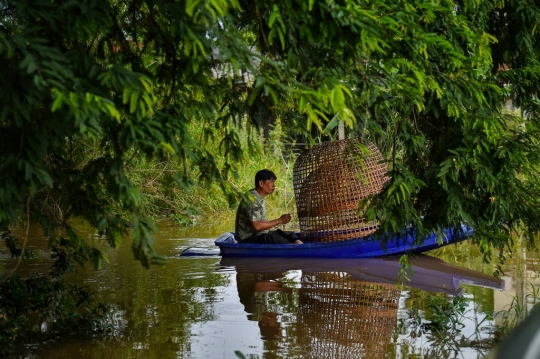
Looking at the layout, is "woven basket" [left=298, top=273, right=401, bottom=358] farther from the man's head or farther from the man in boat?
the man's head

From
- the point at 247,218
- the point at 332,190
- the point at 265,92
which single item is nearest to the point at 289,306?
the point at 332,190

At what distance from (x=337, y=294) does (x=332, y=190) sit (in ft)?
6.57

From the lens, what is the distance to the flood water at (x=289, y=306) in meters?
6.51

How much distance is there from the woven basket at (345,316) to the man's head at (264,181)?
164cm

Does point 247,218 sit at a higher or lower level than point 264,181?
lower

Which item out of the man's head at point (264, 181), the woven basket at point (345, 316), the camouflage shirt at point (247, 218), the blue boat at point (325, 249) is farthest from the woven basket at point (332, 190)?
the woven basket at point (345, 316)

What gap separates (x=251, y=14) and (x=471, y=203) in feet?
7.26

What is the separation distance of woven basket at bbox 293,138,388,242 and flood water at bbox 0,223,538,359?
0.43 m

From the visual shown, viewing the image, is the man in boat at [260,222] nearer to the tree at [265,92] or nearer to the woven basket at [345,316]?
the woven basket at [345,316]

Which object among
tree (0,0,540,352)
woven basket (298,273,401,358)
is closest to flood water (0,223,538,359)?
woven basket (298,273,401,358)

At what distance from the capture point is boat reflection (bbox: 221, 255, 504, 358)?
269 inches

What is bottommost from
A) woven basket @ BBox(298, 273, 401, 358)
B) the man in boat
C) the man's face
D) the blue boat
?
woven basket @ BBox(298, 273, 401, 358)

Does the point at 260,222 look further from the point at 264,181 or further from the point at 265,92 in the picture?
the point at 265,92

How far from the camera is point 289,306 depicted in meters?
8.12
